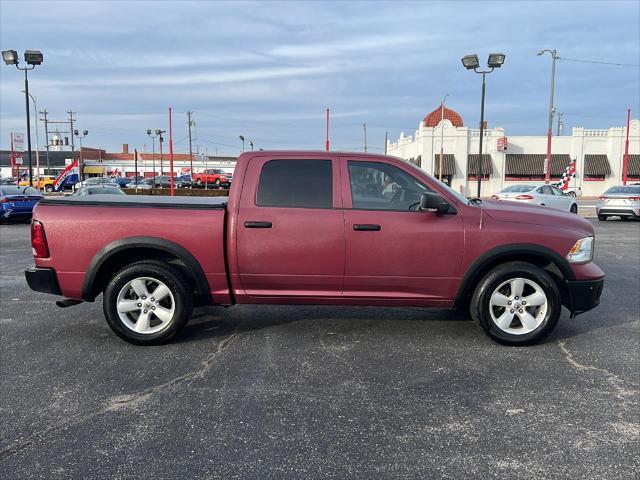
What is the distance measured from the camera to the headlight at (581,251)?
4973mm

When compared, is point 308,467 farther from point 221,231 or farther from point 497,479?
point 221,231

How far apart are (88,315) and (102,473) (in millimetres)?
3638

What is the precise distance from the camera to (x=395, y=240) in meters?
4.89

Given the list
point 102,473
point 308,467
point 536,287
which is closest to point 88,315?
point 102,473

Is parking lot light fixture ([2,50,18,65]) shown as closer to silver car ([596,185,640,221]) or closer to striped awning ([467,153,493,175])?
silver car ([596,185,640,221])

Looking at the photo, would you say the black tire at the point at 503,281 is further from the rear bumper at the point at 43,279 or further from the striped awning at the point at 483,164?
the striped awning at the point at 483,164

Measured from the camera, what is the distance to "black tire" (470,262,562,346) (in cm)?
493

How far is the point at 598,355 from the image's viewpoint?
15.8 ft

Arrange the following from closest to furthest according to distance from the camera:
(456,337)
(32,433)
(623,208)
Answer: (32,433) → (456,337) → (623,208)

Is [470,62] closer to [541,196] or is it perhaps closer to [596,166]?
[541,196]

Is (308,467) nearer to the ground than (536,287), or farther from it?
nearer to the ground

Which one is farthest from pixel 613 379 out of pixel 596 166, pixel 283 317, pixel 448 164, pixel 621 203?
pixel 596 166

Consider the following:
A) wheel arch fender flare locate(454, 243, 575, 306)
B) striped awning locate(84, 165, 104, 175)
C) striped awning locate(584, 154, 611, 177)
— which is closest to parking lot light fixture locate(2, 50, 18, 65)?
wheel arch fender flare locate(454, 243, 575, 306)

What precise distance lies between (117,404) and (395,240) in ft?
8.89
